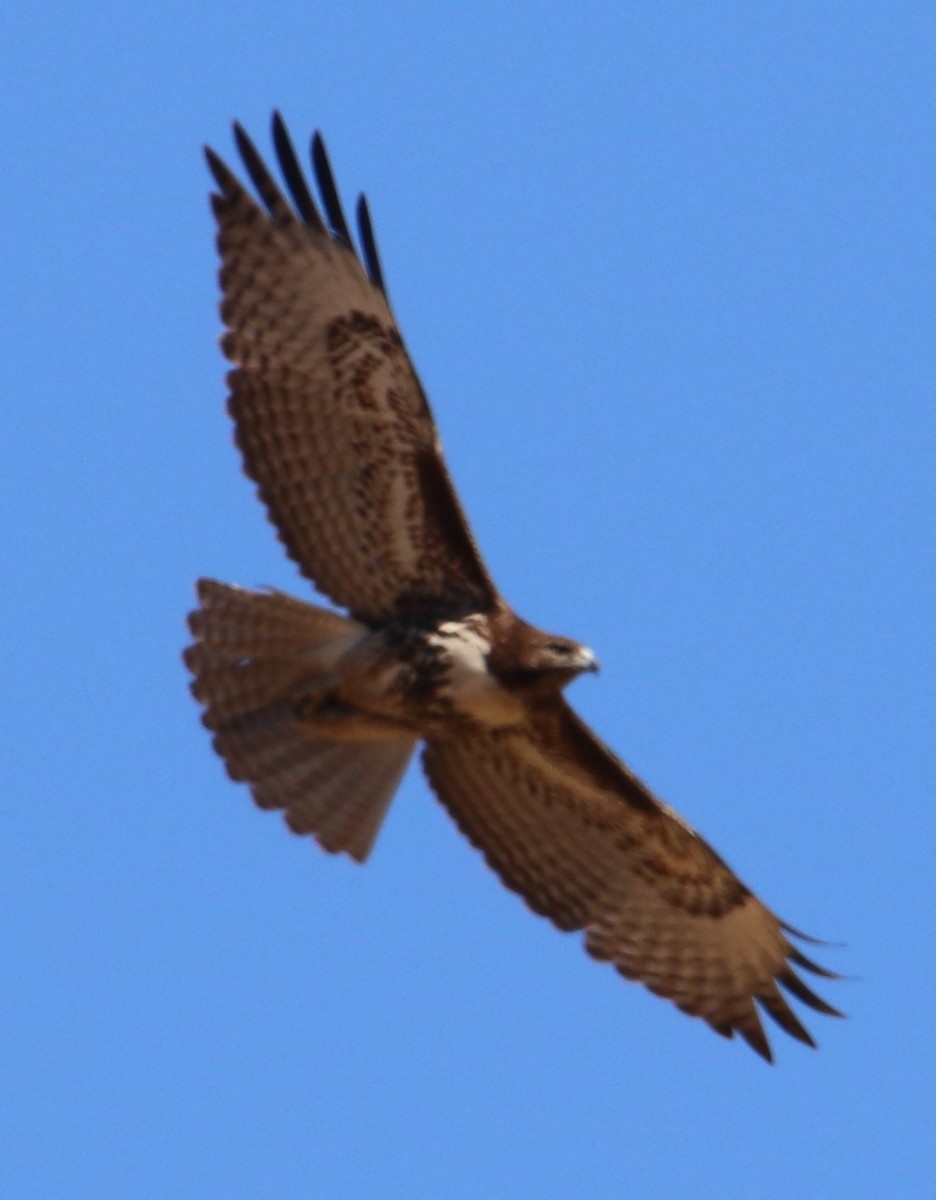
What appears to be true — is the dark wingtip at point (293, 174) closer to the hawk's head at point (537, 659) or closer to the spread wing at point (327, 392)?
the spread wing at point (327, 392)

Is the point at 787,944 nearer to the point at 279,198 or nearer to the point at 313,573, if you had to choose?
the point at 313,573

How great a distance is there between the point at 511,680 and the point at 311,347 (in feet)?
5.27

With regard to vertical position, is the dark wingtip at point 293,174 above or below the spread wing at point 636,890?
above

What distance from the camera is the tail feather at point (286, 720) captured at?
12320mm

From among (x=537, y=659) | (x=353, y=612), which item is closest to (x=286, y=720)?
(x=353, y=612)

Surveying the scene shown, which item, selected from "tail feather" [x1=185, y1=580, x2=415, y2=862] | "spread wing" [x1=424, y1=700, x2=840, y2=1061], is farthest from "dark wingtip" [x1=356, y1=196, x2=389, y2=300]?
"spread wing" [x1=424, y1=700, x2=840, y2=1061]

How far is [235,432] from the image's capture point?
12094 millimetres

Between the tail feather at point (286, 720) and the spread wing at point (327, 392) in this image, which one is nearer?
the spread wing at point (327, 392)

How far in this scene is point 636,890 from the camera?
43.0 feet

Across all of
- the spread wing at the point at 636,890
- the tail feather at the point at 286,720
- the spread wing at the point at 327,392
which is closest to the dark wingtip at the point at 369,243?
the spread wing at the point at 327,392

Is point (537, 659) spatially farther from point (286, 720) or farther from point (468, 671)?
point (286, 720)

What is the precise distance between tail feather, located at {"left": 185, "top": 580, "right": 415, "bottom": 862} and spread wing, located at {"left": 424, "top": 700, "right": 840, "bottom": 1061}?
46cm

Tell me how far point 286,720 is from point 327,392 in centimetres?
145

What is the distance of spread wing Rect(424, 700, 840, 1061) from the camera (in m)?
13.0
